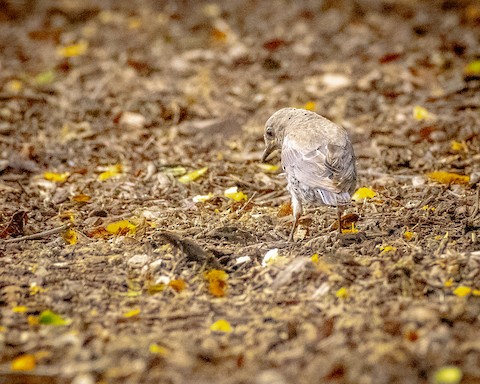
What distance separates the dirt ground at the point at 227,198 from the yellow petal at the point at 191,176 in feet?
0.14

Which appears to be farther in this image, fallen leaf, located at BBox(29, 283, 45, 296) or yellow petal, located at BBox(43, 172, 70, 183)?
yellow petal, located at BBox(43, 172, 70, 183)

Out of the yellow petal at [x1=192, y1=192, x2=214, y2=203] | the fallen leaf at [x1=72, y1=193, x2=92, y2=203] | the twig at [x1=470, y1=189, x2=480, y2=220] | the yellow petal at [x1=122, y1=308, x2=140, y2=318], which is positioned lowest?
the yellow petal at [x1=192, y1=192, x2=214, y2=203]

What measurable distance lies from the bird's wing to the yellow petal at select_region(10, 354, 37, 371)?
236 cm

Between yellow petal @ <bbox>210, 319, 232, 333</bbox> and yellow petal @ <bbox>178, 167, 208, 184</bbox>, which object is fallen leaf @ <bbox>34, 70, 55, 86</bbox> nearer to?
yellow petal @ <bbox>178, 167, 208, 184</bbox>

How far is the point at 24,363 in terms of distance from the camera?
3.75 meters

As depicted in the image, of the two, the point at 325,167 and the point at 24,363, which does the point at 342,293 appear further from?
the point at 24,363

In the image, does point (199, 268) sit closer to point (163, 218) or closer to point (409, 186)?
point (163, 218)

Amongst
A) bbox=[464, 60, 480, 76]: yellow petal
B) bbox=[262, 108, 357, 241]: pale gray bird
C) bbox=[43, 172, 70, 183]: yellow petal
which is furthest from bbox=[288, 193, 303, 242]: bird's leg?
bbox=[464, 60, 480, 76]: yellow petal

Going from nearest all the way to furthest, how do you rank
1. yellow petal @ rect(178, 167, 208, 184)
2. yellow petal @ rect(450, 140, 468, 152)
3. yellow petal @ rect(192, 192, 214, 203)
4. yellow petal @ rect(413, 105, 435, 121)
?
1. yellow petal @ rect(192, 192, 214, 203)
2. yellow petal @ rect(178, 167, 208, 184)
3. yellow petal @ rect(450, 140, 468, 152)
4. yellow petal @ rect(413, 105, 435, 121)

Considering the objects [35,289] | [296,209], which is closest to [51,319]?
[35,289]

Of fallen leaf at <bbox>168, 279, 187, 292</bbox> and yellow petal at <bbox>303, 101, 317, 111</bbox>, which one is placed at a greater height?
yellow petal at <bbox>303, 101, 317, 111</bbox>

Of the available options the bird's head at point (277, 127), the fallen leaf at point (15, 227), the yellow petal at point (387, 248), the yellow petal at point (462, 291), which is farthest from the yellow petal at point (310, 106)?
the yellow petal at point (462, 291)

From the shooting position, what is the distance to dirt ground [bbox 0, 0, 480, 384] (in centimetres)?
385

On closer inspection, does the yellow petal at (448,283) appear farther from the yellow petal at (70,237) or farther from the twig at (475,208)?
the yellow petal at (70,237)
